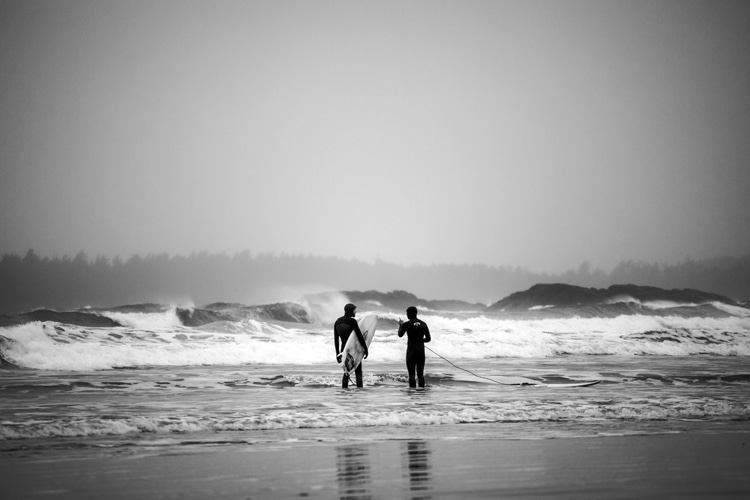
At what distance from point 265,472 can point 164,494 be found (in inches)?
46.0

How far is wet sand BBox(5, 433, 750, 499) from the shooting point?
5.82 meters

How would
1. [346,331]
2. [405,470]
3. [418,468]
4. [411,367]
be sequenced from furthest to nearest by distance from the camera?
[346,331] → [411,367] → [418,468] → [405,470]

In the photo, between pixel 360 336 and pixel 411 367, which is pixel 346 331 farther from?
pixel 411 367

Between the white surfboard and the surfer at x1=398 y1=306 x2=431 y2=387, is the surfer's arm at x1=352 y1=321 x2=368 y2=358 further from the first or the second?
the surfer at x1=398 y1=306 x2=431 y2=387

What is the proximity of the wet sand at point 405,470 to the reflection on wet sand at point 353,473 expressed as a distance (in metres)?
0.01

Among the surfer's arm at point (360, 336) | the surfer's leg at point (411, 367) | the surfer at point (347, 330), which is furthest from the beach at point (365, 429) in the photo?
the surfer's arm at point (360, 336)

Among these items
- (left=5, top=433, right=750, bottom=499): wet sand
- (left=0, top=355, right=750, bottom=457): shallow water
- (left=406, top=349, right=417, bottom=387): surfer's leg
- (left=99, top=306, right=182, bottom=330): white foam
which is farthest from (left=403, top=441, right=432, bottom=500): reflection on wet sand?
(left=99, top=306, right=182, bottom=330): white foam

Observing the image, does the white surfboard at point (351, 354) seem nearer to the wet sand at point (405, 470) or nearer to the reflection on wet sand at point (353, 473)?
the wet sand at point (405, 470)

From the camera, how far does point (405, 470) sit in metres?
6.73

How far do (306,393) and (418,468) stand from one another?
7.46 m

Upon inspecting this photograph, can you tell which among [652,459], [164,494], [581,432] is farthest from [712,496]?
[164,494]

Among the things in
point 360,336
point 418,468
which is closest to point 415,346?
point 360,336

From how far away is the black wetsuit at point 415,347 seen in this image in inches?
600

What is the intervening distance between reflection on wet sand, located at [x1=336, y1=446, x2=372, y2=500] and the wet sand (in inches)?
0.4
